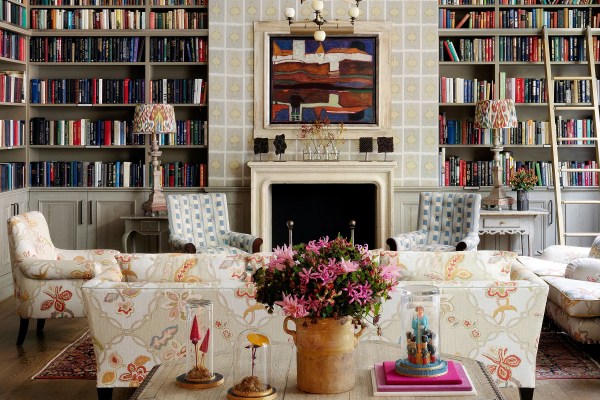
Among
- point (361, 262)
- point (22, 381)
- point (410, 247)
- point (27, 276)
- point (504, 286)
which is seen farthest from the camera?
point (410, 247)

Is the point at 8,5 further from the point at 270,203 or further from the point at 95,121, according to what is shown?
the point at 270,203

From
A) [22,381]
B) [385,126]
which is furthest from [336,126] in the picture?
[22,381]

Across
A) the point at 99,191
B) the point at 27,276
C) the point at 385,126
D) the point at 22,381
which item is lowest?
the point at 22,381

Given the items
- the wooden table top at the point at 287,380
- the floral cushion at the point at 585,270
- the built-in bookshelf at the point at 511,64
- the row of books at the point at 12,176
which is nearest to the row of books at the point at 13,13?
the row of books at the point at 12,176

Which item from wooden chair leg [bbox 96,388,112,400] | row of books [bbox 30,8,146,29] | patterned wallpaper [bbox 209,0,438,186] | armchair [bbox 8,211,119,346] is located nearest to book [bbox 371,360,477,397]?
wooden chair leg [bbox 96,388,112,400]

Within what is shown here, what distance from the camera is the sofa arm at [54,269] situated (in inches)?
219

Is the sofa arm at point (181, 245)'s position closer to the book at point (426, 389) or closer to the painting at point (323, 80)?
the painting at point (323, 80)

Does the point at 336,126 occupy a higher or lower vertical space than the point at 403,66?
lower

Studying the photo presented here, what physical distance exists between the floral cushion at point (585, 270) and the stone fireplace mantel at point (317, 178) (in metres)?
2.53

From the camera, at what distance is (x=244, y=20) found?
8.12m

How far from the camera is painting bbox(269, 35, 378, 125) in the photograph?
26.7 ft

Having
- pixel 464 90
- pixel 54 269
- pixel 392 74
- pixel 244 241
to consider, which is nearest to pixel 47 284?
pixel 54 269

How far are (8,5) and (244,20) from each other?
208 cm

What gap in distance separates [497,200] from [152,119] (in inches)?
123
